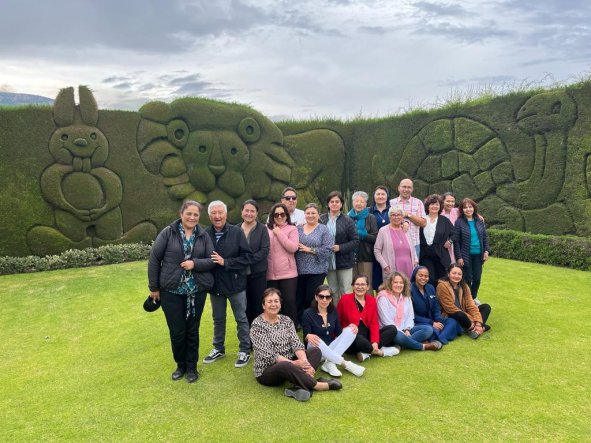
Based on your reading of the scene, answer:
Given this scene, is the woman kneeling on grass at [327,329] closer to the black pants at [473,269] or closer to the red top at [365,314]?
the red top at [365,314]

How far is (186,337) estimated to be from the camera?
12.4ft

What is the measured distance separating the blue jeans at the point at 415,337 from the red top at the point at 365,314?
0.83 feet

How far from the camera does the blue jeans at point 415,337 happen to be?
14.0 ft

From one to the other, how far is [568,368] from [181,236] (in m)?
3.63

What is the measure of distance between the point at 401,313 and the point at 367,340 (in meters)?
0.54

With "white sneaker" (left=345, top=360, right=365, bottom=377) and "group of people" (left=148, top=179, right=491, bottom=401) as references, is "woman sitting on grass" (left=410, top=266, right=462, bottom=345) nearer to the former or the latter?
"group of people" (left=148, top=179, right=491, bottom=401)

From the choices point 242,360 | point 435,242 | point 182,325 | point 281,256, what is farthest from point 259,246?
point 435,242

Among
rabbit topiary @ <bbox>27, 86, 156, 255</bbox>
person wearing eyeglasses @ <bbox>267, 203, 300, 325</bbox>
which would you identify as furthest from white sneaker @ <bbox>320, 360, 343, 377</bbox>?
rabbit topiary @ <bbox>27, 86, 156, 255</bbox>

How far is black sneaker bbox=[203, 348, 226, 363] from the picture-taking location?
4199mm

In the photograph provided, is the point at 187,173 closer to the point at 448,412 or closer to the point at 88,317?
the point at 88,317

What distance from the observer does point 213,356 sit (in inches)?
167

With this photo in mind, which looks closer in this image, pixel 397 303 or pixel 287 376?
pixel 287 376

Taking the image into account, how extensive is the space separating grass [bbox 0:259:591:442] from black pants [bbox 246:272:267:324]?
1.77ft

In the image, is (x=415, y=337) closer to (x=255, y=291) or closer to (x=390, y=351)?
(x=390, y=351)
